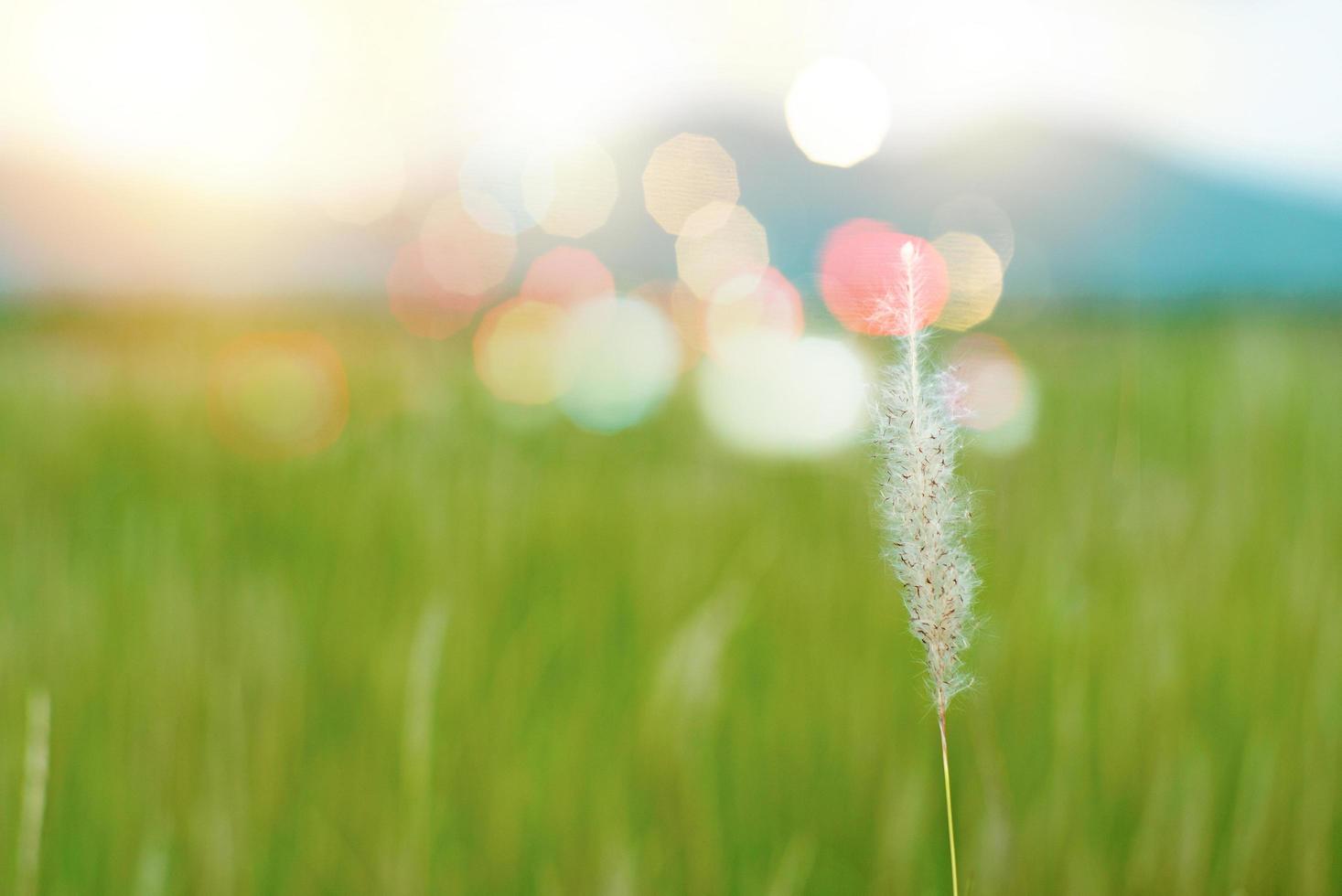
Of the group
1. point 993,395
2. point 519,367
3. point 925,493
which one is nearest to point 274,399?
point 519,367

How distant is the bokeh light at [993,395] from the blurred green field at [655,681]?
0.22 feet

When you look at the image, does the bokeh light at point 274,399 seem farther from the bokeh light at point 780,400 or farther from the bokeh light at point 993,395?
the bokeh light at point 993,395

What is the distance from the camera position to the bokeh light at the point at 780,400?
2.73 metres

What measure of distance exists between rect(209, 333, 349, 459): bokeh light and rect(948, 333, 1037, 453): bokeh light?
173 centimetres

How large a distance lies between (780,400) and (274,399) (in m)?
1.60

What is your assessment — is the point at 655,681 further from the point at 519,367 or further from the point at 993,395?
the point at 519,367

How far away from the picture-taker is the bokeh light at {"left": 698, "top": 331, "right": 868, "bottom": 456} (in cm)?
273

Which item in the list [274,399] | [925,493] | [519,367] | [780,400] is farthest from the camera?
[519,367]

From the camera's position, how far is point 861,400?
0.49m

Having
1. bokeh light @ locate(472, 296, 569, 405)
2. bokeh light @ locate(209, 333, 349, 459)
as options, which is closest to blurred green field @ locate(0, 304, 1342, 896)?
bokeh light @ locate(209, 333, 349, 459)

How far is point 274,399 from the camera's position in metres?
3.25

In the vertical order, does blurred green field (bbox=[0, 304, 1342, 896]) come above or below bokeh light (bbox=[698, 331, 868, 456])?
below

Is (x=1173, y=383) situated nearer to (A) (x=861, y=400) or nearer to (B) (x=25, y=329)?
(A) (x=861, y=400)

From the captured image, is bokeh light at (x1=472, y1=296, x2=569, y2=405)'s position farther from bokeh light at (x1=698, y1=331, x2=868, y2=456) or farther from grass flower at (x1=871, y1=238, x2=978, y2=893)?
grass flower at (x1=871, y1=238, x2=978, y2=893)
